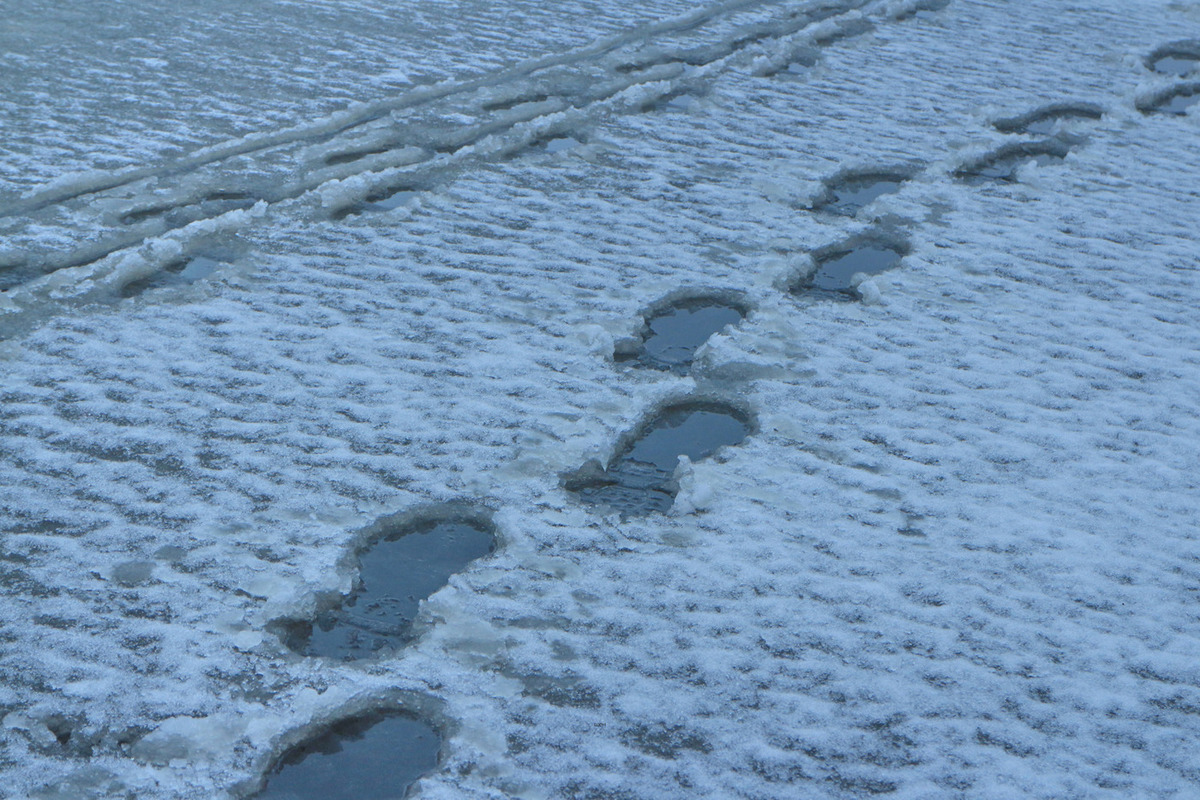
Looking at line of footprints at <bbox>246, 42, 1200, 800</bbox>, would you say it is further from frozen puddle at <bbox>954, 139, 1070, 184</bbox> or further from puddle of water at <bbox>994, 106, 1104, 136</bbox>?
puddle of water at <bbox>994, 106, 1104, 136</bbox>

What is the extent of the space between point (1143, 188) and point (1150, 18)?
1.98m

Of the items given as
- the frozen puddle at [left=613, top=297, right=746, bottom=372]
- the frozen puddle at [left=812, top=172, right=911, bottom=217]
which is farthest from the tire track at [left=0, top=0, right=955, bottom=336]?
the frozen puddle at [left=613, top=297, right=746, bottom=372]

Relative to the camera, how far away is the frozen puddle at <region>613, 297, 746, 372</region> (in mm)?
2445

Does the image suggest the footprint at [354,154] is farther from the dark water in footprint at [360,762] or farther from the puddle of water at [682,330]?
the dark water in footprint at [360,762]

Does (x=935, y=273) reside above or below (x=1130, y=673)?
above

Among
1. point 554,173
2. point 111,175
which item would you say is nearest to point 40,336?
point 111,175

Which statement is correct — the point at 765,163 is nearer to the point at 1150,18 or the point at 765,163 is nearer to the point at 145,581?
the point at 145,581

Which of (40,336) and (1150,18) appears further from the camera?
(1150,18)

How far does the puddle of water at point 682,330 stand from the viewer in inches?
96.4

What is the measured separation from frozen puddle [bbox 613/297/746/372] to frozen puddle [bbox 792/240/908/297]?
0.65ft

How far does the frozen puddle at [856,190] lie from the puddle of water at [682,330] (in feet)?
2.09

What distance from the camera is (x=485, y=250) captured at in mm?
2834

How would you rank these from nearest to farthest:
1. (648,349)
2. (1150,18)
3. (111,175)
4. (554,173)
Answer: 1. (648,349)
2. (111,175)
3. (554,173)
4. (1150,18)

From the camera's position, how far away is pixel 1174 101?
4.05 metres
